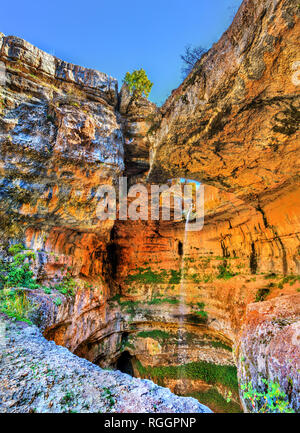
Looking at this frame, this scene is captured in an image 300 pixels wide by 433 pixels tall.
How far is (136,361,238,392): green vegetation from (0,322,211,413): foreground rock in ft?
29.7

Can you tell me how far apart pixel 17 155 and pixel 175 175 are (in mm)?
5746

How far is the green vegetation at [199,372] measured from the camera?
344 inches

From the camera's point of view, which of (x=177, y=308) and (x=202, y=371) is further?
(x=177, y=308)

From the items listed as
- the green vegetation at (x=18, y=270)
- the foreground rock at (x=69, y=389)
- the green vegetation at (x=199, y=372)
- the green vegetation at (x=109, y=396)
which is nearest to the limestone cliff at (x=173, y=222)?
the green vegetation at (x=199, y=372)

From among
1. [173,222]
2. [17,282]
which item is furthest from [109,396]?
[173,222]

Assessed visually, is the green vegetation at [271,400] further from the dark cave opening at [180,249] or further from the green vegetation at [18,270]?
the dark cave opening at [180,249]

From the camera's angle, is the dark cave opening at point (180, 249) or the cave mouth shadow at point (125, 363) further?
the dark cave opening at point (180, 249)

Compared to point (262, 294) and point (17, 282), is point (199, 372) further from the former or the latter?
point (17, 282)

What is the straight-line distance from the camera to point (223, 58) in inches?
116

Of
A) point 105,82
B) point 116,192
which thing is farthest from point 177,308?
point 105,82

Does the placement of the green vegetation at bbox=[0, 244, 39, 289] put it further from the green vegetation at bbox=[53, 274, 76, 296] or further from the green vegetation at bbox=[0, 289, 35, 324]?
the green vegetation at bbox=[53, 274, 76, 296]

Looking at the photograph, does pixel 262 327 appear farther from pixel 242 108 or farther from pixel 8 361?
pixel 8 361

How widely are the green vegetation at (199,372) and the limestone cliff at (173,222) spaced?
58 mm

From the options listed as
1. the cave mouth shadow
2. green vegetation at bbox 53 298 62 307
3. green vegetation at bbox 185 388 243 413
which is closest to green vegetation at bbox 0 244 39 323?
green vegetation at bbox 53 298 62 307
